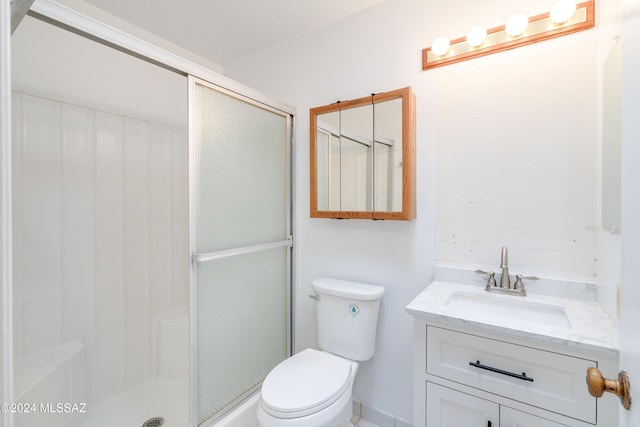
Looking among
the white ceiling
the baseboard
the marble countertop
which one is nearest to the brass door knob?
the marble countertop

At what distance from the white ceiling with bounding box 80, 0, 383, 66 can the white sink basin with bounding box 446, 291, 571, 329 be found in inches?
66.7

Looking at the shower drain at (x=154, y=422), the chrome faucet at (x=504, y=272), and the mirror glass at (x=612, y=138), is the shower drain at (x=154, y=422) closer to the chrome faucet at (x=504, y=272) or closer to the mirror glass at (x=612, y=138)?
the chrome faucet at (x=504, y=272)

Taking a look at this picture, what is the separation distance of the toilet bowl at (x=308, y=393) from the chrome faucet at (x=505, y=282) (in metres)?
0.80

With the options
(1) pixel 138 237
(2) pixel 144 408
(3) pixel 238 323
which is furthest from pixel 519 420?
(1) pixel 138 237

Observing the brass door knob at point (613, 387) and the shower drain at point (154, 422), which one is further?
the shower drain at point (154, 422)

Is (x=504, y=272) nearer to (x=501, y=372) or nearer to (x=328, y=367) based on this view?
(x=501, y=372)

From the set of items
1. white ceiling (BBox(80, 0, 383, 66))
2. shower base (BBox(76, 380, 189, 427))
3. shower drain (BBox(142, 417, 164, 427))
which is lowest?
shower drain (BBox(142, 417, 164, 427))

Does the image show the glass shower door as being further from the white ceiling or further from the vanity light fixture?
the vanity light fixture

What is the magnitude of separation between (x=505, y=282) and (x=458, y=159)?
627 millimetres

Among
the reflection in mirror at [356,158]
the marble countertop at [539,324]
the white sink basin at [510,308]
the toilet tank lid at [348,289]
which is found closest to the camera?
the marble countertop at [539,324]

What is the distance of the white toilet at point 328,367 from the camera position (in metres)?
1.19

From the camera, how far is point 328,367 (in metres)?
1.45

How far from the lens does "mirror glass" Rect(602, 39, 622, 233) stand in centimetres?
96

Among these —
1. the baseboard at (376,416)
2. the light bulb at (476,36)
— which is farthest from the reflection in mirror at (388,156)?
the baseboard at (376,416)
